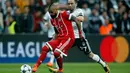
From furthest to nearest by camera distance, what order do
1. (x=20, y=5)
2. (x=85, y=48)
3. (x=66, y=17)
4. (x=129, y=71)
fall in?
(x=20, y=5) < (x=129, y=71) < (x=85, y=48) < (x=66, y=17)

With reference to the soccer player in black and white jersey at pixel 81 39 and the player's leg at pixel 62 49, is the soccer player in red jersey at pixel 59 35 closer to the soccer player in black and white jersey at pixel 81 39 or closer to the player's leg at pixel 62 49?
the player's leg at pixel 62 49

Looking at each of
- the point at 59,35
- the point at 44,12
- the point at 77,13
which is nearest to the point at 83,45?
the point at 77,13

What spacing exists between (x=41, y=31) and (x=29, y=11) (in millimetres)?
1049

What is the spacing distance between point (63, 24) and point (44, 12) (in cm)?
965

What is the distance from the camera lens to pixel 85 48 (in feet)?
51.1

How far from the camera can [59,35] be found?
14320 millimetres

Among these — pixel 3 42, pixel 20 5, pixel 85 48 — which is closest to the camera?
pixel 85 48

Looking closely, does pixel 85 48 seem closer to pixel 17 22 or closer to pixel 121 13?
pixel 17 22

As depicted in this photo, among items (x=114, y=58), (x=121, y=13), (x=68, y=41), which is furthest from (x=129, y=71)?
(x=121, y=13)

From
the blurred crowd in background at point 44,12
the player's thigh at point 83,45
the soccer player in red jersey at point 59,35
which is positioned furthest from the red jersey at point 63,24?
the blurred crowd in background at point 44,12

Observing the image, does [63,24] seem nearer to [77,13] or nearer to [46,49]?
[46,49]

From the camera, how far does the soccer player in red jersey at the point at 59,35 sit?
1409cm

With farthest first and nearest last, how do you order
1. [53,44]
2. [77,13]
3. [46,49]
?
1. [77,13]
2. [53,44]
3. [46,49]

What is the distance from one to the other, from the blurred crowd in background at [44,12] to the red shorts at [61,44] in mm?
8056
